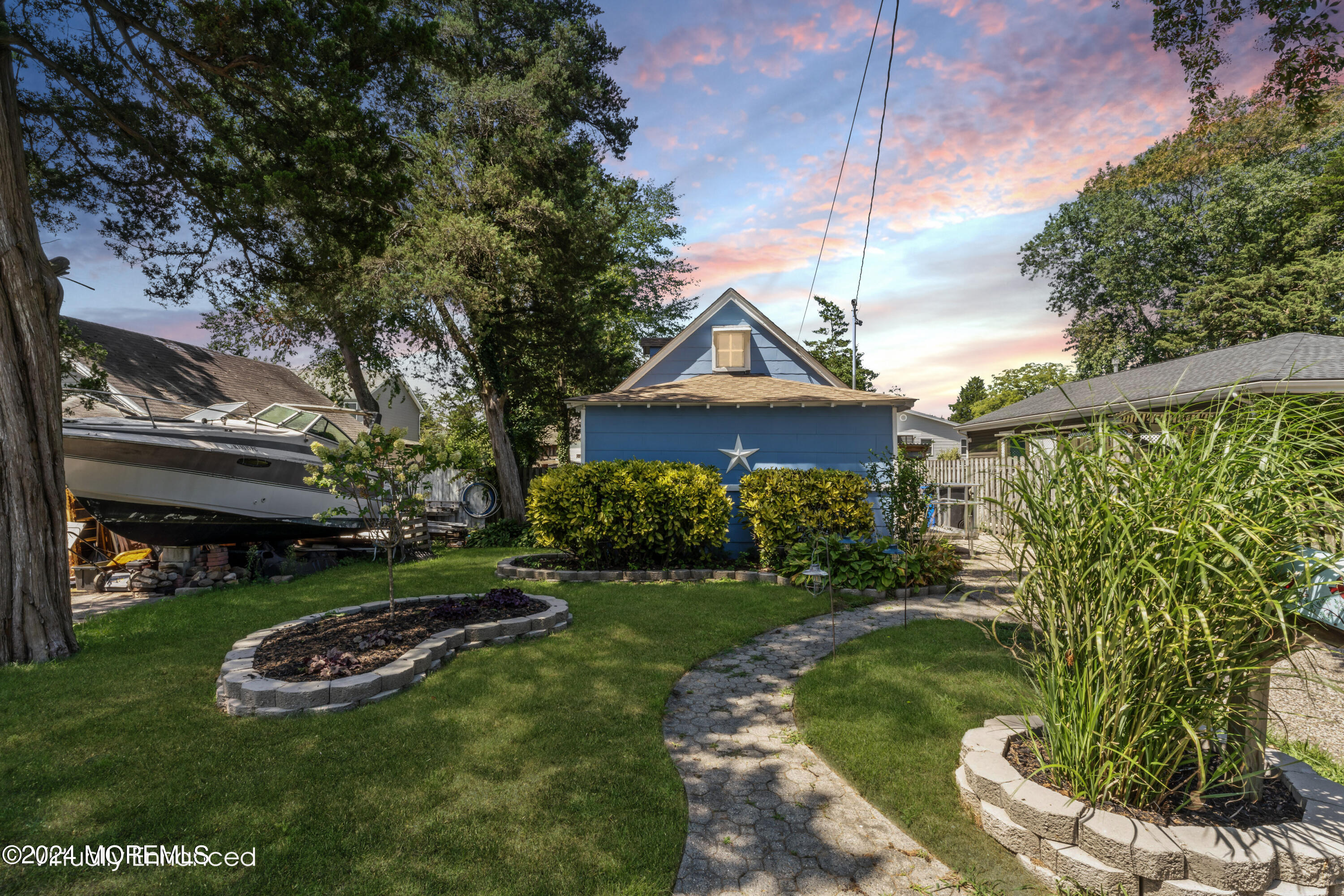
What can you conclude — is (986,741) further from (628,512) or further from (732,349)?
(732,349)

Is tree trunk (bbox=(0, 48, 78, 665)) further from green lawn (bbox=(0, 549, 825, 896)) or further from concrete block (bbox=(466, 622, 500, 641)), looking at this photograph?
concrete block (bbox=(466, 622, 500, 641))

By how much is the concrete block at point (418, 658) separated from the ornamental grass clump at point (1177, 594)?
4661mm

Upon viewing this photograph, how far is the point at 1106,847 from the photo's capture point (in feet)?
7.93

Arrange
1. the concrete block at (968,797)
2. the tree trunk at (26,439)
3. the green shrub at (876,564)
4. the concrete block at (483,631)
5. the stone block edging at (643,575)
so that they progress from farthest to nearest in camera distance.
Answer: the stone block edging at (643,575) < the green shrub at (876,564) < the concrete block at (483,631) < the tree trunk at (26,439) < the concrete block at (968,797)

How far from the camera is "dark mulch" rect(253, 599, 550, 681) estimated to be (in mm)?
4758

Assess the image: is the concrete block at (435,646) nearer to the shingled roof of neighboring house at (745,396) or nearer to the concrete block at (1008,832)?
the concrete block at (1008,832)

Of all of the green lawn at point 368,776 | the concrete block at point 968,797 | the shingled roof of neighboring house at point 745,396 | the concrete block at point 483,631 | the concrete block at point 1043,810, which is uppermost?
the shingled roof of neighboring house at point 745,396

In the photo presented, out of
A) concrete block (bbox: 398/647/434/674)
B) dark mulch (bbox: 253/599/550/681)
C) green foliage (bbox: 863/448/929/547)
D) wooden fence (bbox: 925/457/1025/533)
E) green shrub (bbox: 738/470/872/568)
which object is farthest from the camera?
wooden fence (bbox: 925/457/1025/533)

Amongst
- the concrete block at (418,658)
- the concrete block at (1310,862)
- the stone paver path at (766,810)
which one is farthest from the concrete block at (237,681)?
the concrete block at (1310,862)

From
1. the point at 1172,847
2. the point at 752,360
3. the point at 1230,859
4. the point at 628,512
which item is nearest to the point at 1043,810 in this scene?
the point at 1172,847

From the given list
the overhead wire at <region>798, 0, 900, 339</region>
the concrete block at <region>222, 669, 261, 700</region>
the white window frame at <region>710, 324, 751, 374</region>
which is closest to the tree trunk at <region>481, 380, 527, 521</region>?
the white window frame at <region>710, 324, 751, 374</region>

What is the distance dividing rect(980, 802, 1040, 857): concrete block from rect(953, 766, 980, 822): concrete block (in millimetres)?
43

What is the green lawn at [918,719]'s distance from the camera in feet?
9.36

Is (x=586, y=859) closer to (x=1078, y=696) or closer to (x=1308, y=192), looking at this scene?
(x=1078, y=696)
